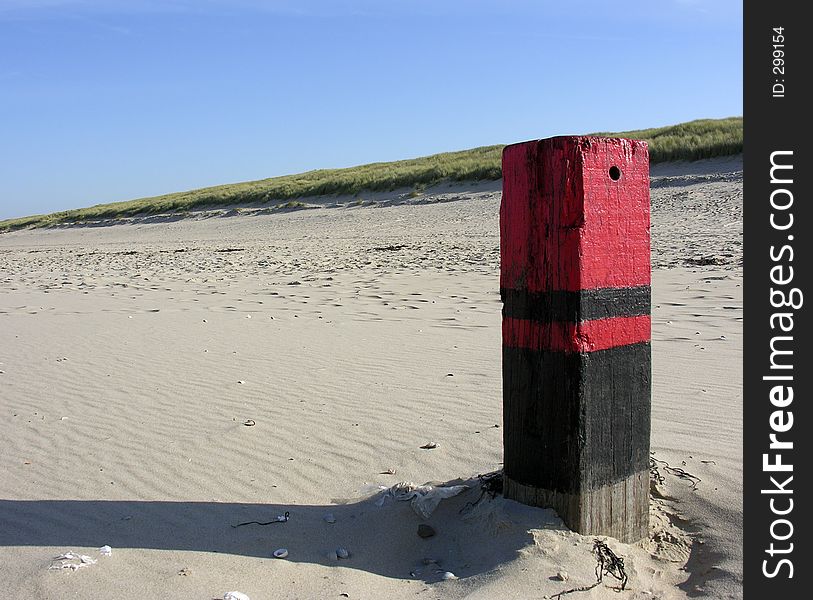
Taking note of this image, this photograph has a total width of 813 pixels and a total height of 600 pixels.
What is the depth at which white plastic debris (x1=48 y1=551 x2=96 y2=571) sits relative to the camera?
3049 mm

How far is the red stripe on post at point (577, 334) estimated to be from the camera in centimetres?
289

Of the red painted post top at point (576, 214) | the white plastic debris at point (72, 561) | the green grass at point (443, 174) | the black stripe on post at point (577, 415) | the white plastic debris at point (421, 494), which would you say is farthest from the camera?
the green grass at point (443, 174)

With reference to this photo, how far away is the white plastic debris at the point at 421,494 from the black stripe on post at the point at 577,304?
958 mm

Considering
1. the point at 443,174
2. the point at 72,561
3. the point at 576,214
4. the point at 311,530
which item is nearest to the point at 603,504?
the point at 576,214

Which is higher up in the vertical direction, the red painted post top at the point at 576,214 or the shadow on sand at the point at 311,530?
the red painted post top at the point at 576,214

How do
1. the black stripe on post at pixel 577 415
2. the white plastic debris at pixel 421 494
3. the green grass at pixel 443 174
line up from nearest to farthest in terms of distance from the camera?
the black stripe on post at pixel 577 415
the white plastic debris at pixel 421 494
the green grass at pixel 443 174

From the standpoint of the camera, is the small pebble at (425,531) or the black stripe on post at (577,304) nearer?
the black stripe on post at (577,304)

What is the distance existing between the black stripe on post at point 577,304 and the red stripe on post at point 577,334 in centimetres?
2

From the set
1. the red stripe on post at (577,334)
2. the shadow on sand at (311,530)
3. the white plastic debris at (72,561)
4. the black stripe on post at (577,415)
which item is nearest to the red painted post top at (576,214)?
the red stripe on post at (577,334)

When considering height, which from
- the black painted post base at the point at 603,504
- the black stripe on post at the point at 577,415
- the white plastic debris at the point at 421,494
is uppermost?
the black stripe on post at the point at 577,415

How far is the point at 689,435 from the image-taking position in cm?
460

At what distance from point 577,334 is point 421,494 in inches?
46.8

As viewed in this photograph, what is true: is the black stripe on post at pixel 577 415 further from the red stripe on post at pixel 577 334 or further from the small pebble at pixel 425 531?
the small pebble at pixel 425 531

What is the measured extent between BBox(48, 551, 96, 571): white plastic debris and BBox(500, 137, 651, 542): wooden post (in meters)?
1.71
